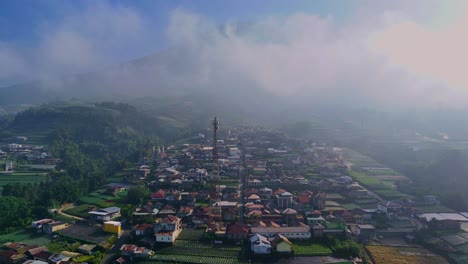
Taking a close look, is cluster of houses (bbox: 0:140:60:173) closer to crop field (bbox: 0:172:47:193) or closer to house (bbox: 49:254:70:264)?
crop field (bbox: 0:172:47:193)

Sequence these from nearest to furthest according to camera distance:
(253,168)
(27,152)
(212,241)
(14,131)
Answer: (212,241), (253,168), (27,152), (14,131)

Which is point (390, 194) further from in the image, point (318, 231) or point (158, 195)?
point (158, 195)

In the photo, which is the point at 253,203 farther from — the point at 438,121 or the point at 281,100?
the point at 281,100

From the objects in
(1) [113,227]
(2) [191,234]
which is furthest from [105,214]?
(2) [191,234]

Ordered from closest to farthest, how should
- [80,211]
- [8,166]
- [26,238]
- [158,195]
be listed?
1. [26,238]
2. [80,211]
3. [158,195]
4. [8,166]

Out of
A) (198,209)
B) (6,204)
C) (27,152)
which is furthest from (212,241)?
(27,152)

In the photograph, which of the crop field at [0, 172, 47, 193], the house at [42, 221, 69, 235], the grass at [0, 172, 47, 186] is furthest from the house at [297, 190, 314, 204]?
the grass at [0, 172, 47, 186]

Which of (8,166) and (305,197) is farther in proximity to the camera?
(8,166)
